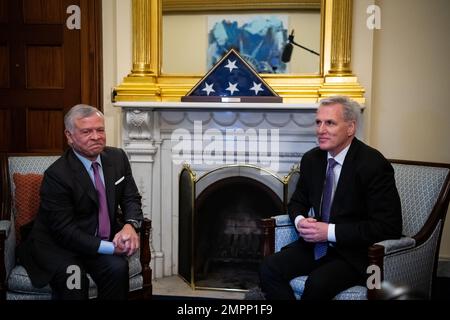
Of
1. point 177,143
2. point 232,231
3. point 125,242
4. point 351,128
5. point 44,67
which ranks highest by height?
point 44,67

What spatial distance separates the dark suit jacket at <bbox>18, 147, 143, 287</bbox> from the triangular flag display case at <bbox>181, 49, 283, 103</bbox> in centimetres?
106

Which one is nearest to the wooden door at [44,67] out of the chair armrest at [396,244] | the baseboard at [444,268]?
the chair armrest at [396,244]

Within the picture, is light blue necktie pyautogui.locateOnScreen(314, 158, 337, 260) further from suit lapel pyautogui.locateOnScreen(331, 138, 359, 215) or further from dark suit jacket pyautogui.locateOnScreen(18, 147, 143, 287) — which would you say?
dark suit jacket pyautogui.locateOnScreen(18, 147, 143, 287)

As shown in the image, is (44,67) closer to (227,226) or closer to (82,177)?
(82,177)

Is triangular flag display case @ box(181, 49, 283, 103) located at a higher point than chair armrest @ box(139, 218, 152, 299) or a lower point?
higher

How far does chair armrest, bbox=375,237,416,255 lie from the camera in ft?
6.91

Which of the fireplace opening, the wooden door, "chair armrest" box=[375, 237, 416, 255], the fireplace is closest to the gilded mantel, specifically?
the wooden door

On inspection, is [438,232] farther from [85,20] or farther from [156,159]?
[85,20]

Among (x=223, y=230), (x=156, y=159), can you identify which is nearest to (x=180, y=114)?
(x=156, y=159)

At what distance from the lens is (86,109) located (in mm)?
2336

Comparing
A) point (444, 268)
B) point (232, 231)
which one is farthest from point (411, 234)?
point (232, 231)

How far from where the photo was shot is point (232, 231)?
355 centimetres

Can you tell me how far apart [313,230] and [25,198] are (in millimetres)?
1474

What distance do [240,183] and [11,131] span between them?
1679 millimetres
